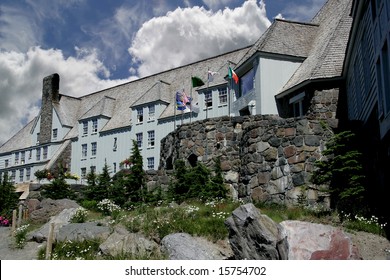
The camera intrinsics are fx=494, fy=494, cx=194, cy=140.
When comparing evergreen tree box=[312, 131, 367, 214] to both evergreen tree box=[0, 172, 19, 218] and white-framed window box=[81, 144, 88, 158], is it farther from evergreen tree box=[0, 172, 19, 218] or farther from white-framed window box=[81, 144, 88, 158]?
white-framed window box=[81, 144, 88, 158]

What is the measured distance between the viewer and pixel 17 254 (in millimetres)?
13023

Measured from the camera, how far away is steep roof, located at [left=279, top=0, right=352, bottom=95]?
18.2 m

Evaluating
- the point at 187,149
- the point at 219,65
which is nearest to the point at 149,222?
the point at 187,149

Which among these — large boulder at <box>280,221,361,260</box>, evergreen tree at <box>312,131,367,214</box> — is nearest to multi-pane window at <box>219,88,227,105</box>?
evergreen tree at <box>312,131,367,214</box>

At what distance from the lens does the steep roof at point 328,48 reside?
718 inches

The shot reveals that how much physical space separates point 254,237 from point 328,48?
11.6 m

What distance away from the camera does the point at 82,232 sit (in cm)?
1283

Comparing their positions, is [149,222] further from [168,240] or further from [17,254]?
[17,254]

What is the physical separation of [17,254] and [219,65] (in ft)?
75.7

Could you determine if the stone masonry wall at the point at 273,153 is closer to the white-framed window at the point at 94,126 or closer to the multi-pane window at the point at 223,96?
the multi-pane window at the point at 223,96

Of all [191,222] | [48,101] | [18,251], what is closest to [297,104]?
[191,222]

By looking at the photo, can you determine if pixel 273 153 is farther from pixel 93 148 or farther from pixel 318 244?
pixel 93 148

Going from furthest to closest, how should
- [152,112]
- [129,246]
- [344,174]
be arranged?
[152,112] → [344,174] → [129,246]

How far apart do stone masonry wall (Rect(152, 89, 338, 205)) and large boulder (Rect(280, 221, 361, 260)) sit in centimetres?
548
